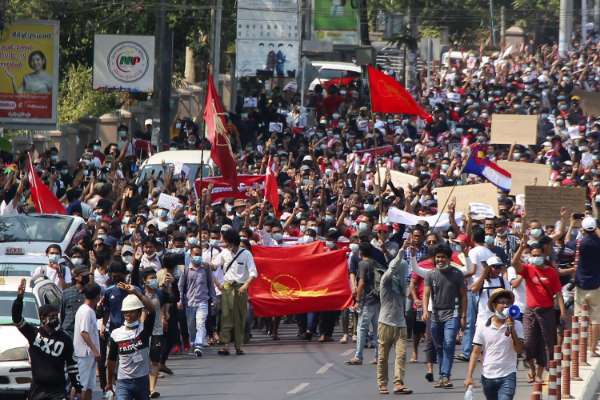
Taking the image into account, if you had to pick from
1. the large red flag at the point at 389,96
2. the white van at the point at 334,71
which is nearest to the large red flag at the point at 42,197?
the large red flag at the point at 389,96

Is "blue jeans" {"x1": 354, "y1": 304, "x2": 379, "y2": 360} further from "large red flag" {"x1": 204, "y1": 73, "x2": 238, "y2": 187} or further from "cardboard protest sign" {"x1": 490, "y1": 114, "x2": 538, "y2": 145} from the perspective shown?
"cardboard protest sign" {"x1": 490, "y1": 114, "x2": 538, "y2": 145}

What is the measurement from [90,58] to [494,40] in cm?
4241

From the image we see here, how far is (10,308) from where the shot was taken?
17500 millimetres

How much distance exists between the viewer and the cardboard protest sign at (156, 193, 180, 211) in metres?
25.0

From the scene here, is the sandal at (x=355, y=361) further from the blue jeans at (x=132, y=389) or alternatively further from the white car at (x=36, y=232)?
the blue jeans at (x=132, y=389)

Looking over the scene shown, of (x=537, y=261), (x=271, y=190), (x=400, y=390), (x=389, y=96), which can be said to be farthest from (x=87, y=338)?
(x=271, y=190)

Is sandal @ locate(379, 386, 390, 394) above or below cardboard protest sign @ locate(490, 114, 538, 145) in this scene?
below

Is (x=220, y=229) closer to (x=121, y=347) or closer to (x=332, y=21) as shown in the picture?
(x=121, y=347)

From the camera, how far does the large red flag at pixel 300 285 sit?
76.1 ft

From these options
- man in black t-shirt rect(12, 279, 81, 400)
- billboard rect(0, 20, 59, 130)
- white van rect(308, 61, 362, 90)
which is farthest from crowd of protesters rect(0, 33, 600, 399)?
white van rect(308, 61, 362, 90)

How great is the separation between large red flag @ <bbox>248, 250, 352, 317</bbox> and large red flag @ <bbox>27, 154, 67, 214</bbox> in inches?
120

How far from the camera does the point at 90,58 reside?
4938 centimetres

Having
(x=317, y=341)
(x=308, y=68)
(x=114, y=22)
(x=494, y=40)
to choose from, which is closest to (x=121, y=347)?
(x=317, y=341)

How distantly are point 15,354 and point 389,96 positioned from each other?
1048 cm
